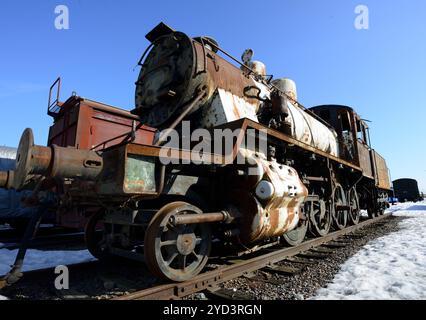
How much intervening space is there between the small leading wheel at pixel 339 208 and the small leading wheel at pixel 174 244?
507 centimetres

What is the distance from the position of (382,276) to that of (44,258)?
18.6 feet

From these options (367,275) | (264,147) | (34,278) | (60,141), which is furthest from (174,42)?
(60,141)

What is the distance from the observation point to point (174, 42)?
4.50m

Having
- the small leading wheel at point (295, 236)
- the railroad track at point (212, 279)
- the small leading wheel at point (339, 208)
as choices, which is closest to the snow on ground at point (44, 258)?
the railroad track at point (212, 279)

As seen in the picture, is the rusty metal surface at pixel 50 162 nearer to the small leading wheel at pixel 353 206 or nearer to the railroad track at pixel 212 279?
the railroad track at pixel 212 279

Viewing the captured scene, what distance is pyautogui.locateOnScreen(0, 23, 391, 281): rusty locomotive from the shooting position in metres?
2.89

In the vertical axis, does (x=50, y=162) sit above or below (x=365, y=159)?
below

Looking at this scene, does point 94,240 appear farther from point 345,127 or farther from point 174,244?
point 345,127

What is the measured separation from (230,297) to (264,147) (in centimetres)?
235

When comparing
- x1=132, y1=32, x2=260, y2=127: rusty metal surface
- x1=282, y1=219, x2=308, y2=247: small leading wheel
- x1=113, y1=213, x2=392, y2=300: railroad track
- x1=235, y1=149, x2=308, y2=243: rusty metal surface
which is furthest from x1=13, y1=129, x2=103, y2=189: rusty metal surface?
x1=282, y1=219, x2=308, y2=247: small leading wheel

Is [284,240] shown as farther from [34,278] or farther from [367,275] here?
[34,278]

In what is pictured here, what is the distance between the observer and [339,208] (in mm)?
7898

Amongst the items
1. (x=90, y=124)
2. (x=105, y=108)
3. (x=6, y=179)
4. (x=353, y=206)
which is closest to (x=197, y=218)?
(x=6, y=179)
